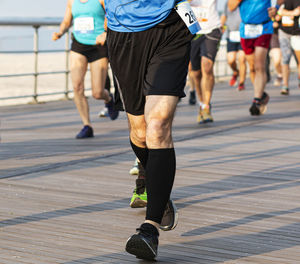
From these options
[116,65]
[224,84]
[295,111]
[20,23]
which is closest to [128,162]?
[116,65]

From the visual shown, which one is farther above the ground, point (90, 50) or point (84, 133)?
point (90, 50)

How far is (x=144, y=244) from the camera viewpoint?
3.80 m

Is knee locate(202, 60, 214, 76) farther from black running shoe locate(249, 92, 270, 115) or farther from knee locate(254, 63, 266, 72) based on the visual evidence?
black running shoe locate(249, 92, 270, 115)

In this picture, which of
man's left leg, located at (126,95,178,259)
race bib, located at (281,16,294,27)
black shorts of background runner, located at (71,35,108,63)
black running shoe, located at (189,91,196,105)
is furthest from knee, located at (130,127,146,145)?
black running shoe, located at (189,91,196,105)

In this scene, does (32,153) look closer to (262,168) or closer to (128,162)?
(128,162)

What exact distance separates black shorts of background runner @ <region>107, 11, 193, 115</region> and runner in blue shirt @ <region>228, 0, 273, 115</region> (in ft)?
19.4

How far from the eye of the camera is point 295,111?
11023 mm

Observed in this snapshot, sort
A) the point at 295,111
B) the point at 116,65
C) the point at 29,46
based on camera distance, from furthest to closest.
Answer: the point at 29,46 < the point at 295,111 < the point at 116,65

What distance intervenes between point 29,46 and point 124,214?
128 feet

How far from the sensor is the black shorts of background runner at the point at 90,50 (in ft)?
27.0

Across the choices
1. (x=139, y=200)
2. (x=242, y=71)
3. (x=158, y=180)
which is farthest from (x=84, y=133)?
(x=242, y=71)

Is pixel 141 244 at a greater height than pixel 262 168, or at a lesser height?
greater

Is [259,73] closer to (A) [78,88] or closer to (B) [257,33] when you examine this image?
(B) [257,33]

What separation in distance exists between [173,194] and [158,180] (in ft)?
5.02
